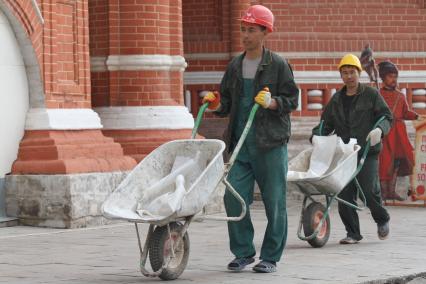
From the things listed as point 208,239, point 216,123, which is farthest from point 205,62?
point 208,239

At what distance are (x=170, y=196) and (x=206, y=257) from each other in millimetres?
1824

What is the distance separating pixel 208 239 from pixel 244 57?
281cm

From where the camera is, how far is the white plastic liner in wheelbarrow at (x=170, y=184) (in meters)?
9.41

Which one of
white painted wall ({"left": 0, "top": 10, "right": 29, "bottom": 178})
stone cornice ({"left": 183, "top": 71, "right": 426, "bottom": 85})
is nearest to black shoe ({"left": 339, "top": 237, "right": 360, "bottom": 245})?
white painted wall ({"left": 0, "top": 10, "right": 29, "bottom": 178})

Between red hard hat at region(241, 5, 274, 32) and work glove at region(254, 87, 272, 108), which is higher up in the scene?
red hard hat at region(241, 5, 274, 32)

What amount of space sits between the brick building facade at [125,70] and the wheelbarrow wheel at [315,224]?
2.67 metres

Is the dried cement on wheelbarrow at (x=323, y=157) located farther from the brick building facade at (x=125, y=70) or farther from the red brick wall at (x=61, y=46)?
the red brick wall at (x=61, y=46)

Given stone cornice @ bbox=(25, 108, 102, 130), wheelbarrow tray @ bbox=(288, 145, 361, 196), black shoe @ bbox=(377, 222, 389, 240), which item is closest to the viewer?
wheelbarrow tray @ bbox=(288, 145, 361, 196)

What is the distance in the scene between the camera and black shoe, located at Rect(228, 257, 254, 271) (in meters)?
10.2

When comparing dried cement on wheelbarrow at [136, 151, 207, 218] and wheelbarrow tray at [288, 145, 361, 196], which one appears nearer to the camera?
dried cement on wheelbarrow at [136, 151, 207, 218]

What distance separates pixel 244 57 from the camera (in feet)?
34.2

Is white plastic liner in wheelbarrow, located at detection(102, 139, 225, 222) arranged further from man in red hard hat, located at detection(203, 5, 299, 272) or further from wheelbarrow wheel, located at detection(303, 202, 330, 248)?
wheelbarrow wheel, located at detection(303, 202, 330, 248)

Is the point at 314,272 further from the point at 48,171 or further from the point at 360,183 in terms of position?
the point at 48,171

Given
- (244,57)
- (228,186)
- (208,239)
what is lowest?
(208,239)
